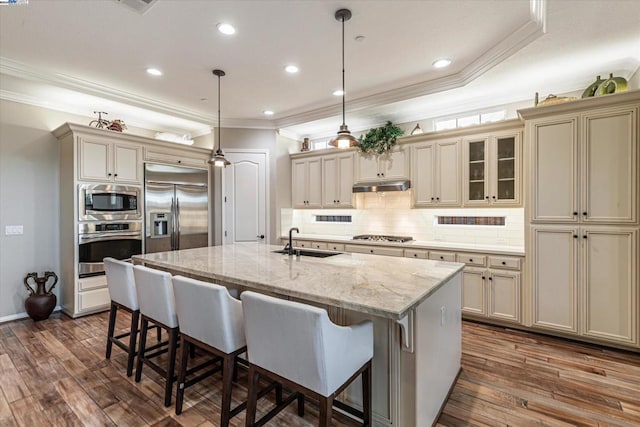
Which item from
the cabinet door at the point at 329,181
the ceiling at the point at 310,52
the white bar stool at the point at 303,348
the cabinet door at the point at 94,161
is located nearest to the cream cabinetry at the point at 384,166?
the cabinet door at the point at 329,181

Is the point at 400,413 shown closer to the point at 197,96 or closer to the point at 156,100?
the point at 197,96

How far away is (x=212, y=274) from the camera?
2145mm

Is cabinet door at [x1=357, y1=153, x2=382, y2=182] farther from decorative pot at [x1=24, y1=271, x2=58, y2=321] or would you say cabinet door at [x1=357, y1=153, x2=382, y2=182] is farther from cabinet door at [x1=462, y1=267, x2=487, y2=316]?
decorative pot at [x1=24, y1=271, x2=58, y2=321]

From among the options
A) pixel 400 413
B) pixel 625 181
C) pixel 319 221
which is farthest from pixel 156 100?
pixel 625 181

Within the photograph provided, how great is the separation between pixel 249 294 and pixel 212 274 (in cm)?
72

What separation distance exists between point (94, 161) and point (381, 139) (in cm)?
394

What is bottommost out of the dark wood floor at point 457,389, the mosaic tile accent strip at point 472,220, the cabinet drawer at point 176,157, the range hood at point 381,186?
the dark wood floor at point 457,389

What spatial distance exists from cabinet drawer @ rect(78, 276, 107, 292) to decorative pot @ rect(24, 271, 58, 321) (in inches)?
15.4

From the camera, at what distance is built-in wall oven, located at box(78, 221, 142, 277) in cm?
385

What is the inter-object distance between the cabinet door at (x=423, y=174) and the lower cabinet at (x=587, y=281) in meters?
1.35

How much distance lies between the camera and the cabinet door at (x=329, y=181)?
5.11 m

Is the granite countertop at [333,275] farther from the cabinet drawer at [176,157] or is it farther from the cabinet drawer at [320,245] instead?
the cabinet drawer at [176,157]

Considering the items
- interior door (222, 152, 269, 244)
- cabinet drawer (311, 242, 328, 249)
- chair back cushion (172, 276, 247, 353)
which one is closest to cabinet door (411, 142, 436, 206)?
cabinet drawer (311, 242, 328, 249)

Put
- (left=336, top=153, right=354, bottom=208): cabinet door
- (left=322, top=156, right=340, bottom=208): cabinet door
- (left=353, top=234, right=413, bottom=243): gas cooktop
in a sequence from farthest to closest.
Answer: (left=322, top=156, right=340, bottom=208): cabinet door, (left=336, top=153, right=354, bottom=208): cabinet door, (left=353, top=234, right=413, bottom=243): gas cooktop
